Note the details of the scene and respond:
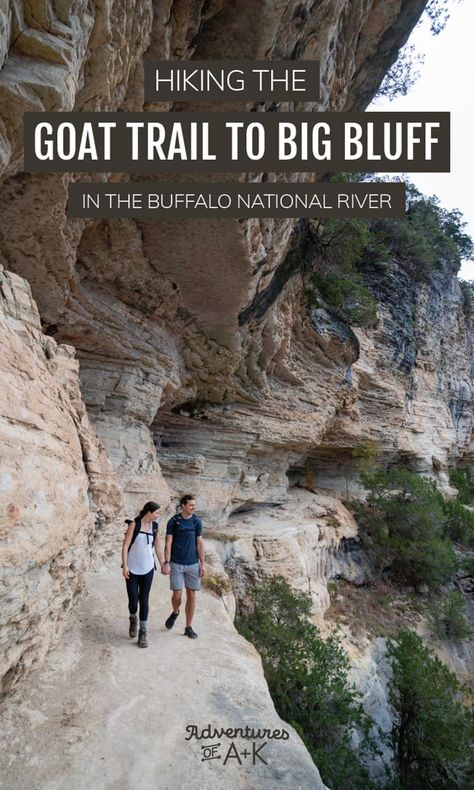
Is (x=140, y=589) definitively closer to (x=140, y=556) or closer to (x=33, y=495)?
(x=140, y=556)

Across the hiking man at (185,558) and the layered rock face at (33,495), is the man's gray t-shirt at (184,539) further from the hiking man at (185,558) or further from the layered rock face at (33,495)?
the layered rock face at (33,495)

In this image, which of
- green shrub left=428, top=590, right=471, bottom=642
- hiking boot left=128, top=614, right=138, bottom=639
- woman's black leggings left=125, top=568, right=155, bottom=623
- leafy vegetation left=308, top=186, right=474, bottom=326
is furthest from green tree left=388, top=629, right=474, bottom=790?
leafy vegetation left=308, top=186, right=474, bottom=326

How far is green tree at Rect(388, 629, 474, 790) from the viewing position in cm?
682

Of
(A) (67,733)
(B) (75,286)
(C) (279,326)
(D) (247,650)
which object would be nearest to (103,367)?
(B) (75,286)

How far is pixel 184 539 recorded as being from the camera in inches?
147

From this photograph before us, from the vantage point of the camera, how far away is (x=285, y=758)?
7.31 feet

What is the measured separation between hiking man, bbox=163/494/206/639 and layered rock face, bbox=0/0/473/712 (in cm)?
75

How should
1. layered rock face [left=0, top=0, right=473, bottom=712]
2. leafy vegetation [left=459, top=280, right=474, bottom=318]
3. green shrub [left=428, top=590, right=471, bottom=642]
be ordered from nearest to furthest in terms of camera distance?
layered rock face [left=0, top=0, right=473, bottom=712] → green shrub [left=428, top=590, right=471, bottom=642] → leafy vegetation [left=459, top=280, right=474, bottom=318]

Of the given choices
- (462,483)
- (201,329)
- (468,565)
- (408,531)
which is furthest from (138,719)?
(462,483)

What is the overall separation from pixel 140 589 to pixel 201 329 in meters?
6.14

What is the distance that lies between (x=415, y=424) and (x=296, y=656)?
548 inches

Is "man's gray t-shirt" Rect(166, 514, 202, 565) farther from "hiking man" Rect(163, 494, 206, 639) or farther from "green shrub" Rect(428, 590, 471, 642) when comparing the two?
"green shrub" Rect(428, 590, 471, 642)

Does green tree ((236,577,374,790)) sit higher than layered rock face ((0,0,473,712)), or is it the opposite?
layered rock face ((0,0,473,712))

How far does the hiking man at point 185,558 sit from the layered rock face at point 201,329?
747mm
